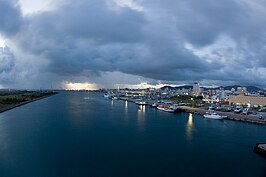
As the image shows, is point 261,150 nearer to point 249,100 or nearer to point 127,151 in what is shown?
point 127,151

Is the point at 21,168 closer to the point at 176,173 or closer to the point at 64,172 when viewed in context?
the point at 64,172

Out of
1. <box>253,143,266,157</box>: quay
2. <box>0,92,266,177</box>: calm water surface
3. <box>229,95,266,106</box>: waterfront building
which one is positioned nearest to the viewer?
<box>0,92,266,177</box>: calm water surface

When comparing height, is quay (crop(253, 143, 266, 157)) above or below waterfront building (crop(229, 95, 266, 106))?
below

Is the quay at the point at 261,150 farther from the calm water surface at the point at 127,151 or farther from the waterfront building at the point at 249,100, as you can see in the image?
the waterfront building at the point at 249,100

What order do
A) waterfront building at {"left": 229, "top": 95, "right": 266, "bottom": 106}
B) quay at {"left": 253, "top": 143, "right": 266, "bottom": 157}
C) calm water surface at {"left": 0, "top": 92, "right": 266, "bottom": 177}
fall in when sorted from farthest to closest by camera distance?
waterfront building at {"left": 229, "top": 95, "right": 266, "bottom": 106}
quay at {"left": 253, "top": 143, "right": 266, "bottom": 157}
calm water surface at {"left": 0, "top": 92, "right": 266, "bottom": 177}

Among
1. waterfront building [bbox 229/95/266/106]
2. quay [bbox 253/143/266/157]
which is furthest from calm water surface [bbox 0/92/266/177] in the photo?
waterfront building [bbox 229/95/266/106]

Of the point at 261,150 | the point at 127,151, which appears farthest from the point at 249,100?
the point at 127,151

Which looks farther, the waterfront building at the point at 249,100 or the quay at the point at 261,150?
the waterfront building at the point at 249,100

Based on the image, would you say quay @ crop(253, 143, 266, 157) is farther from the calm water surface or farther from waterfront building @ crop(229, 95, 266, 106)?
waterfront building @ crop(229, 95, 266, 106)

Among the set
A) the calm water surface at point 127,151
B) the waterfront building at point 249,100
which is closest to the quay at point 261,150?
the calm water surface at point 127,151

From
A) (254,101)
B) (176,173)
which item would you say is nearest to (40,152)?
(176,173)

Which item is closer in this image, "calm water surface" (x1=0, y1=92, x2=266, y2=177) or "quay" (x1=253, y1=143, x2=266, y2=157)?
"calm water surface" (x1=0, y1=92, x2=266, y2=177)
